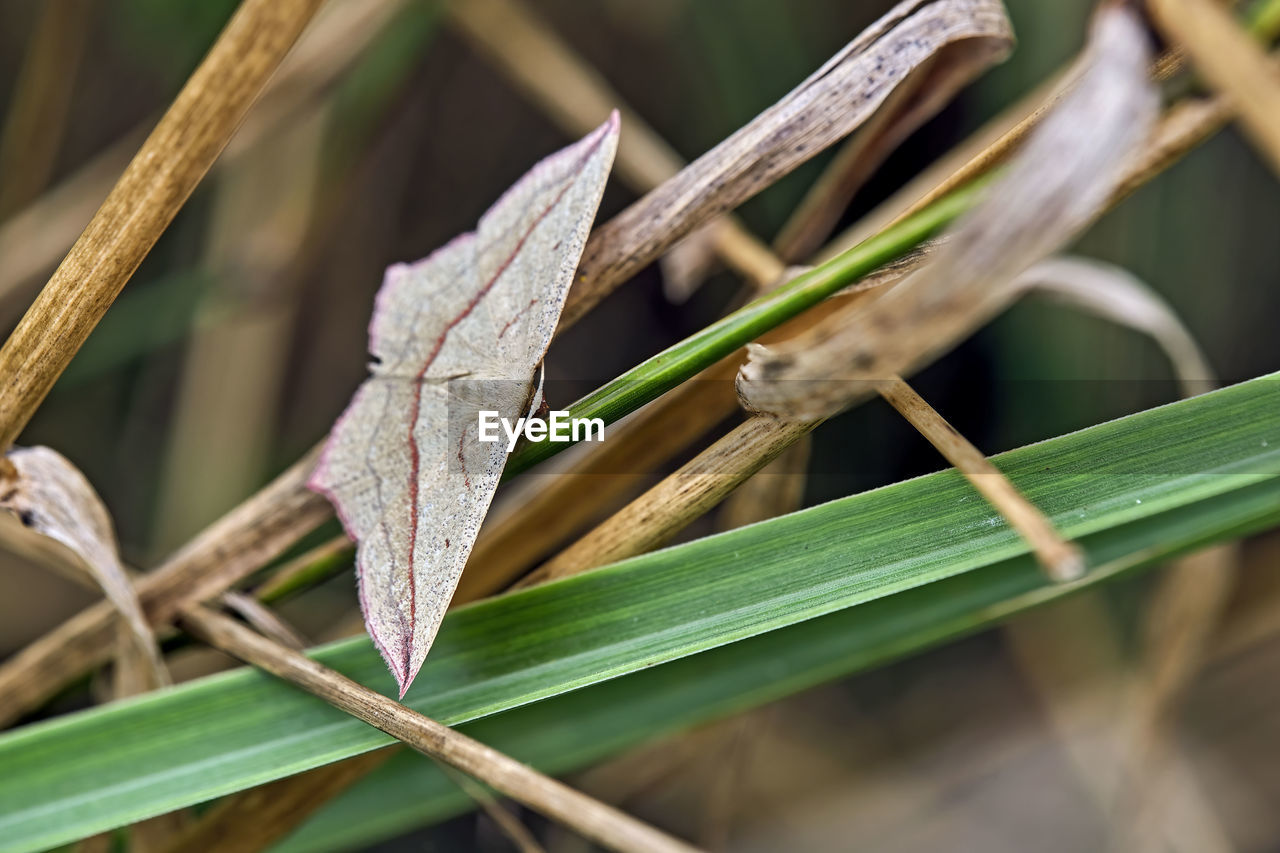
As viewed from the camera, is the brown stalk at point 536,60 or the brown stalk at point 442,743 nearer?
the brown stalk at point 442,743

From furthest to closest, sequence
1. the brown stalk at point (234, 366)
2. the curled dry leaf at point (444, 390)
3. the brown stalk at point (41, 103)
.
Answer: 1. the brown stalk at point (234, 366)
2. the brown stalk at point (41, 103)
3. the curled dry leaf at point (444, 390)

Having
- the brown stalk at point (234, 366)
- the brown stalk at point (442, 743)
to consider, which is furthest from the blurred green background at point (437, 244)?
the brown stalk at point (442, 743)

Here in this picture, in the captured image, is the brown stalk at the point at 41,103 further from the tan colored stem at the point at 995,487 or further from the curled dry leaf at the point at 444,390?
the tan colored stem at the point at 995,487

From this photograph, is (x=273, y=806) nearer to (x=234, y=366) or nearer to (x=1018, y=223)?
(x=1018, y=223)

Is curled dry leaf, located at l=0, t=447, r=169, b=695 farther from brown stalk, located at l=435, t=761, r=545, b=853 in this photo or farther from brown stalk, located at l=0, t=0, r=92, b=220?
brown stalk, located at l=0, t=0, r=92, b=220

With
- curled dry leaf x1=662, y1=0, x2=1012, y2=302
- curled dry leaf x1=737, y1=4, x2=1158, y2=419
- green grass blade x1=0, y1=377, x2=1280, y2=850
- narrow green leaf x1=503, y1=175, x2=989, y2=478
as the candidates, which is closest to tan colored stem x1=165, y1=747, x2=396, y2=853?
green grass blade x1=0, y1=377, x2=1280, y2=850

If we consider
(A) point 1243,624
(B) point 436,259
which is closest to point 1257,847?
(A) point 1243,624

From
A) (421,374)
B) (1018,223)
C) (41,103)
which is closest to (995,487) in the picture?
(1018,223)
